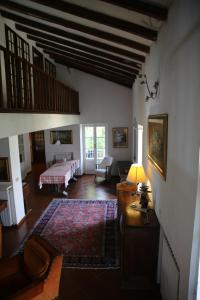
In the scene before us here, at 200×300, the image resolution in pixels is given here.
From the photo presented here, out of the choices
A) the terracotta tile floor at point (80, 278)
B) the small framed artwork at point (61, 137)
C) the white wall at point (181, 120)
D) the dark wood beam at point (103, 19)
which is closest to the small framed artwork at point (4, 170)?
the terracotta tile floor at point (80, 278)

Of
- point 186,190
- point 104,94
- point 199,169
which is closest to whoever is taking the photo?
point 199,169

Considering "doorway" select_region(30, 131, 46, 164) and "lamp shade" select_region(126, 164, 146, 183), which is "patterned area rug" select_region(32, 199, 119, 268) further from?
"doorway" select_region(30, 131, 46, 164)

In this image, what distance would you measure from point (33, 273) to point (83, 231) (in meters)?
2.10

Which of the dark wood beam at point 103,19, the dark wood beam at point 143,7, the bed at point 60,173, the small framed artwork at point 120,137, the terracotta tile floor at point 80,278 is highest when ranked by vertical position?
the dark wood beam at point 103,19

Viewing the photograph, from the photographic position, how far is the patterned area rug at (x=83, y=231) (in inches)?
148

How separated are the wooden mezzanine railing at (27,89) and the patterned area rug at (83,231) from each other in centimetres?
259

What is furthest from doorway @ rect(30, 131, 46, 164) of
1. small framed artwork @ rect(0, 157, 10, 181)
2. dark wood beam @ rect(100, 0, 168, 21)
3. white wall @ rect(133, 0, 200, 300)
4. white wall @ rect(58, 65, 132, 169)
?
dark wood beam @ rect(100, 0, 168, 21)

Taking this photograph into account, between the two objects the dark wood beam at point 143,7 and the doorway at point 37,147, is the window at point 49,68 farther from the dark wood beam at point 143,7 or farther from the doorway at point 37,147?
the dark wood beam at point 143,7

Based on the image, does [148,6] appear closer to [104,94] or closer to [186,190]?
[186,190]

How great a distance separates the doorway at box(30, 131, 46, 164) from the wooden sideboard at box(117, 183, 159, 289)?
8697mm

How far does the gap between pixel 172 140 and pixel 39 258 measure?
2066mm

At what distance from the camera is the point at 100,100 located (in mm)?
8352

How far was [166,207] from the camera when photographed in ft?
7.93

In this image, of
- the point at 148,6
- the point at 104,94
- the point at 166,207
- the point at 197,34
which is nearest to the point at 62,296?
the point at 166,207
